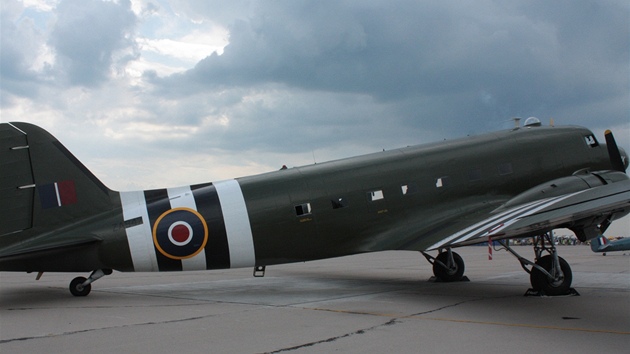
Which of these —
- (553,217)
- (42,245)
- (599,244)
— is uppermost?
(42,245)

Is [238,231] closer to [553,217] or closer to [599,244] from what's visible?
[553,217]

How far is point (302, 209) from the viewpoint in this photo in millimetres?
14203

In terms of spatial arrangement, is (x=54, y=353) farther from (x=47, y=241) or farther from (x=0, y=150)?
(x=0, y=150)

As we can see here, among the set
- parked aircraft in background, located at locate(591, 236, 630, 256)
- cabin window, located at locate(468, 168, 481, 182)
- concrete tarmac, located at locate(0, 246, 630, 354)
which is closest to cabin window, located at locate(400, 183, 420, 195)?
cabin window, located at locate(468, 168, 481, 182)

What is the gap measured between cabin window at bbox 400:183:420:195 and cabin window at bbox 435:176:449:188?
0.62 m

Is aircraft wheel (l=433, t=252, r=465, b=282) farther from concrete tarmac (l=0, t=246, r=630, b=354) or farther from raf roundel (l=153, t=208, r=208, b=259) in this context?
raf roundel (l=153, t=208, r=208, b=259)

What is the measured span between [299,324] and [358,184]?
588 cm

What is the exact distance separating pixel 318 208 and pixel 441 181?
12.4 feet

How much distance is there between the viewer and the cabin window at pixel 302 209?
558 inches

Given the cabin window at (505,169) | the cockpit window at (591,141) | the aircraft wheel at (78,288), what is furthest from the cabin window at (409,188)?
the aircraft wheel at (78,288)

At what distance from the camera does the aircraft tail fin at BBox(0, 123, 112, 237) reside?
12.6m

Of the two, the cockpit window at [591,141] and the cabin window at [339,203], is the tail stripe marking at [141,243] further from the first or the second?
the cockpit window at [591,141]

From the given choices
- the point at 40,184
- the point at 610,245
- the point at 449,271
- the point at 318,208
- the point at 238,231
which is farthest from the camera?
the point at 610,245

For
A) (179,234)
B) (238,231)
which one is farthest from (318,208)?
(179,234)
